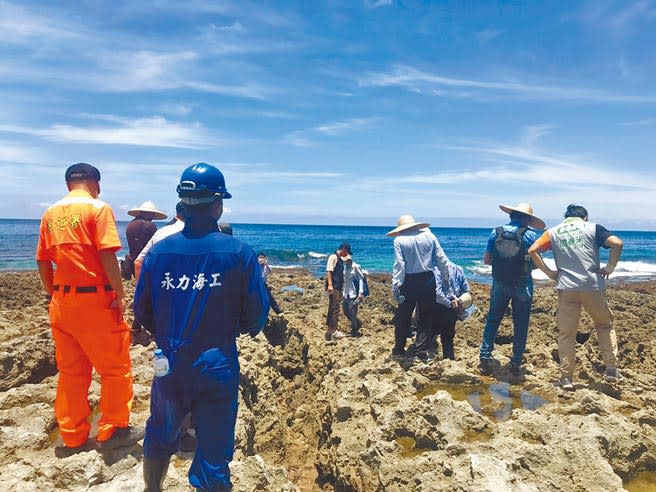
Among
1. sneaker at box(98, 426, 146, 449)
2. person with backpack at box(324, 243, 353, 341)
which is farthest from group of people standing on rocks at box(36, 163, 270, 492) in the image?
person with backpack at box(324, 243, 353, 341)

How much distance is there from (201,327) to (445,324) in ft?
15.3

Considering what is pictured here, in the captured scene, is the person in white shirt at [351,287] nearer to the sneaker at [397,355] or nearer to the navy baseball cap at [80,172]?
the sneaker at [397,355]

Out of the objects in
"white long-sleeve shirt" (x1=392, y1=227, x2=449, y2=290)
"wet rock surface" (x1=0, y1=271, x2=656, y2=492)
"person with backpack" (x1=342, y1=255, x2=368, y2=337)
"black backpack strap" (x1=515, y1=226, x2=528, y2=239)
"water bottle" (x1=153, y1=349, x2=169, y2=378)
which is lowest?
"wet rock surface" (x1=0, y1=271, x2=656, y2=492)

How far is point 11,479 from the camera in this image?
3.32 meters

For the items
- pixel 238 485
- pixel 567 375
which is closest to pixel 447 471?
pixel 238 485

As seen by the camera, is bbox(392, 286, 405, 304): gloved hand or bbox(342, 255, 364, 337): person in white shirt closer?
bbox(392, 286, 405, 304): gloved hand

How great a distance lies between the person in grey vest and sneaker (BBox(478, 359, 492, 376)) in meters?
0.93

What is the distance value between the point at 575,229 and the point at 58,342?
5.66m

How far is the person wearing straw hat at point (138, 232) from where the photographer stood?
6.13m

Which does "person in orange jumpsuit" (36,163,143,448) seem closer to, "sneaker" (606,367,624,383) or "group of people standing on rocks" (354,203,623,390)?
"group of people standing on rocks" (354,203,623,390)

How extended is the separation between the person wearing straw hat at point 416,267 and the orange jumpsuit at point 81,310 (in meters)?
3.61

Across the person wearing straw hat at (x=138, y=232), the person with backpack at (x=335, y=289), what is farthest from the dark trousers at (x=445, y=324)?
the person wearing straw hat at (x=138, y=232)

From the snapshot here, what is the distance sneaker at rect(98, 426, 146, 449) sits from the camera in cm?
392

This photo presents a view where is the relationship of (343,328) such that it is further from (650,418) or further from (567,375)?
(650,418)
